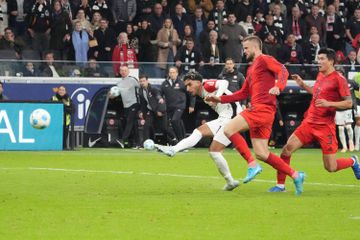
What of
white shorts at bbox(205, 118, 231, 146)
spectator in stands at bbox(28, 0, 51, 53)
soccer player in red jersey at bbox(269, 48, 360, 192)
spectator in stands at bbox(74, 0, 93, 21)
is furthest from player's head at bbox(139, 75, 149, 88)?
soccer player in red jersey at bbox(269, 48, 360, 192)

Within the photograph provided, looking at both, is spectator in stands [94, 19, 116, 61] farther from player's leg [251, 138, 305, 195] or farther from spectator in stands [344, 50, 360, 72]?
player's leg [251, 138, 305, 195]

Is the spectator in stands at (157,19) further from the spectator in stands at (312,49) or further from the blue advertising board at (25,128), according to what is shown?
the blue advertising board at (25,128)

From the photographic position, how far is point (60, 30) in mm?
30703

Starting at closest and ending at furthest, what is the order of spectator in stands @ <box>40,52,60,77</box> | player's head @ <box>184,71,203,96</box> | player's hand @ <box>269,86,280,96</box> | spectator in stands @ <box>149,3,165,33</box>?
player's hand @ <box>269,86,280,96</box> < player's head @ <box>184,71,203,96</box> < spectator in stands @ <box>40,52,60,77</box> < spectator in stands @ <box>149,3,165,33</box>

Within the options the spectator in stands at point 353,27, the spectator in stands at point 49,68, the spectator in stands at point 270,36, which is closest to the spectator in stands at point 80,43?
the spectator in stands at point 49,68

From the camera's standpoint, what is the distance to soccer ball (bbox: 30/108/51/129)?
26.7 metres

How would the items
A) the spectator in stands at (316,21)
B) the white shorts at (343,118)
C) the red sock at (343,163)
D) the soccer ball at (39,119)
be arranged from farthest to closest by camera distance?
1. the spectator in stands at (316,21)
2. the white shorts at (343,118)
3. the soccer ball at (39,119)
4. the red sock at (343,163)

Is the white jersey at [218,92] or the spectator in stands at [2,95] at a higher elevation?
the white jersey at [218,92]

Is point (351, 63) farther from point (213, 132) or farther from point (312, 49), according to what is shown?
point (213, 132)

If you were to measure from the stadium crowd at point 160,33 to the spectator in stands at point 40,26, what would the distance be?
0.03 metres

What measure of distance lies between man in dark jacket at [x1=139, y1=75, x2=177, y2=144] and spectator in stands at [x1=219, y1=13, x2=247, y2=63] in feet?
10.4

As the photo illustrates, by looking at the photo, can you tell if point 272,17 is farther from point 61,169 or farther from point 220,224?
point 220,224

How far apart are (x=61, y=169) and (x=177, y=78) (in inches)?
361

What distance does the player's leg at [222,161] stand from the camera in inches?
658
